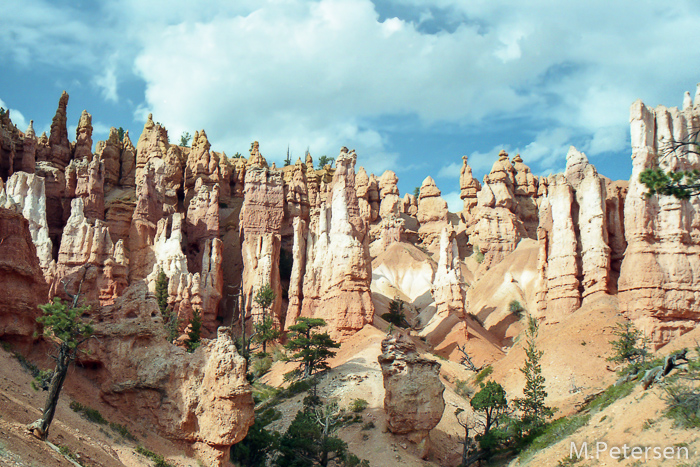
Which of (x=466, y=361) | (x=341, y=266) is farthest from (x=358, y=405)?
(x=466, y=361)

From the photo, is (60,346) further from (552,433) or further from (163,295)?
(163,295)

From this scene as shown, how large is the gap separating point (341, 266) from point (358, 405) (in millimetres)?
15059

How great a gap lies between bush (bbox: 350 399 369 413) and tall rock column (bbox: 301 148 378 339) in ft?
36.0

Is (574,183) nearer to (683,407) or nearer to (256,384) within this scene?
(256,384)

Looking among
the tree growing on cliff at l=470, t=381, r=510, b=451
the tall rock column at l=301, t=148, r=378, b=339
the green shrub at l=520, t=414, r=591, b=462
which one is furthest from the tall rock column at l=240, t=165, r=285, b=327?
the green shrub at l=520, t=414, r=591, b=462

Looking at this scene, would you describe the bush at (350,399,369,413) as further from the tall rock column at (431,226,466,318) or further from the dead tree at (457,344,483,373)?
the tall rock column at (431,226,466,318)

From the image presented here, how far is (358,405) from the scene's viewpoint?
3250 centimetres

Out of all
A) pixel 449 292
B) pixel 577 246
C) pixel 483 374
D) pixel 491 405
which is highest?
pixel 577 246

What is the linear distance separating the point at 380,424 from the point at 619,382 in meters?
11.1

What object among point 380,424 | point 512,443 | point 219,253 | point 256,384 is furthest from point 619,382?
point 219,253

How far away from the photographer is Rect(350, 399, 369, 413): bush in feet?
106

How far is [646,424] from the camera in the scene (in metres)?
19.9

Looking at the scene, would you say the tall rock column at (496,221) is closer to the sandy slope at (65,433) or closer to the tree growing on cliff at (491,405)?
the tree growing on cliff at (491,405)

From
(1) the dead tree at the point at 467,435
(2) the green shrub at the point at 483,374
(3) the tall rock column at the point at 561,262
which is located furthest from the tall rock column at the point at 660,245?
(1) the dead tree at the point at 467,435
